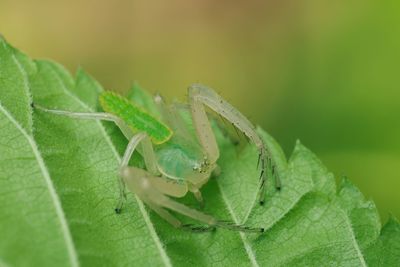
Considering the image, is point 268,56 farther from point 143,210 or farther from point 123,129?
point 143,210

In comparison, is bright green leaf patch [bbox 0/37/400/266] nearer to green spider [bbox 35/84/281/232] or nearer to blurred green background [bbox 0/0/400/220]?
green spider [bbox 35/84/281/232]

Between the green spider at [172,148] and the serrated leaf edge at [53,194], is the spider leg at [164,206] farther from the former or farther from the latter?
the serrated leaf edge at [53,194]

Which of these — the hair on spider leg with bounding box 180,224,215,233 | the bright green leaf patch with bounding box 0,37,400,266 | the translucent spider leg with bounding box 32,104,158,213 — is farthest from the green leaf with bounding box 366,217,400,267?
the translucent spider leg with bounding box 32,104,158,213

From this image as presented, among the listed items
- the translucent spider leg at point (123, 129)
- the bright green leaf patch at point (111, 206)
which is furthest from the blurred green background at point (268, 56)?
the translucent spider leg at point (123, 129)

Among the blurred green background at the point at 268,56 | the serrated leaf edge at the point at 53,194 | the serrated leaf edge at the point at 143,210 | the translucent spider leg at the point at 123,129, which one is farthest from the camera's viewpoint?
the blurred green background at the point at 268,56

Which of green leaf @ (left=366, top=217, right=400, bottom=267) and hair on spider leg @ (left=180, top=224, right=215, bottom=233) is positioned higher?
green leaf @ (left=366, top=217, right=400, bottom=267)

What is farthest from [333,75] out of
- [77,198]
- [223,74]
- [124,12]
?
[77,198]

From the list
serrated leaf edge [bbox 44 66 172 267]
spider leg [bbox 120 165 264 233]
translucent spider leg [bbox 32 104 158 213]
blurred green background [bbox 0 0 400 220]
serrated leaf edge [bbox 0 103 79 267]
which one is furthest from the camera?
blurred green background [bbox 0 0 400 220]

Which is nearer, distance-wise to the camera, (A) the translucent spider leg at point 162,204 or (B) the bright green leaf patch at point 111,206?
(B) the bright green leaf patch at point 111,206
